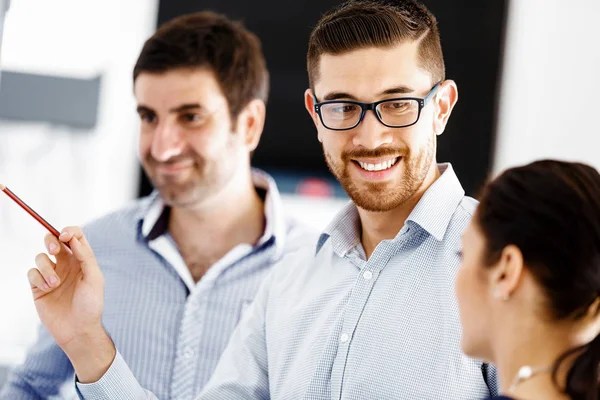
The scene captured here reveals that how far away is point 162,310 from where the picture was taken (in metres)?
2.02

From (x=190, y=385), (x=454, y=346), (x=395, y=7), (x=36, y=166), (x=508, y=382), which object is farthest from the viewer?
(x=36, y=166)

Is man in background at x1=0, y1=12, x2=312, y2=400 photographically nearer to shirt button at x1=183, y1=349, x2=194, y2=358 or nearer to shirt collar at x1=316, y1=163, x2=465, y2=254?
shirt button at x1=183, y1=349, x2=194, y2=358

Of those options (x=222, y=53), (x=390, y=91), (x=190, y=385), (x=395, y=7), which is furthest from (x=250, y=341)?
(x=222, y=53)

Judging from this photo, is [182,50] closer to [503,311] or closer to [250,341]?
[250,341]

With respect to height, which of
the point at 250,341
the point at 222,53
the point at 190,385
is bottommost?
the point at 190,385

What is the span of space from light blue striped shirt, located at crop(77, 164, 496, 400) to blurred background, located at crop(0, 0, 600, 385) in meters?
1.87

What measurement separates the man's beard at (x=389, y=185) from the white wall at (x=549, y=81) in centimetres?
205

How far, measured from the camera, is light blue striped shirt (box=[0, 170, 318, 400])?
1958 mm

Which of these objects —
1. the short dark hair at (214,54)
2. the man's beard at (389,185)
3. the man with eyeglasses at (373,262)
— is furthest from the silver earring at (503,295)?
the short dark hair at (214,54)

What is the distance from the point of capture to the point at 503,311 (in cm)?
114

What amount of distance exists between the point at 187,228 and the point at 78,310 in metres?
0.66

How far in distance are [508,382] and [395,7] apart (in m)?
0.83

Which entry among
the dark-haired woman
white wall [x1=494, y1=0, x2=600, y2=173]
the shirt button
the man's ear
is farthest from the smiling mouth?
white wall [x1=494, y1=0, x2=600, y2=173]

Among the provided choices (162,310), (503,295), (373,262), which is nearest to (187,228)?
(162,310)
